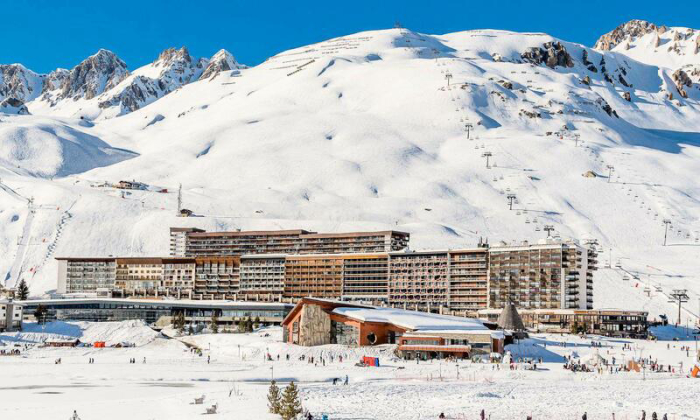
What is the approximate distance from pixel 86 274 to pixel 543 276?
95.8 meters

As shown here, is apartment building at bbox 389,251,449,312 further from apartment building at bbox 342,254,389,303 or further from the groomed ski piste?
the groomed ski piste

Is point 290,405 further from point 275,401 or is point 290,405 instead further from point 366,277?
point 366,277

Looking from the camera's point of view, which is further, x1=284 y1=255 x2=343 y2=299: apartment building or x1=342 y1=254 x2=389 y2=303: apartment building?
x1=284 y1=255 x2=343 y2=299: apartment building

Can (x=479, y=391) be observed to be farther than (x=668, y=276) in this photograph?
No

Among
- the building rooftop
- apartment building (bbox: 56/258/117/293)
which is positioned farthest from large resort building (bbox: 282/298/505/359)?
apartment building (bbox: 56/258/117/293)

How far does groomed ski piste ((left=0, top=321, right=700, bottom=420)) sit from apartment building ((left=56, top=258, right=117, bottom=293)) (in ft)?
229

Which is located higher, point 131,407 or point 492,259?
point 492,259

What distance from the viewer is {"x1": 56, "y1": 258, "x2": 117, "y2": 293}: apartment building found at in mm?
195500

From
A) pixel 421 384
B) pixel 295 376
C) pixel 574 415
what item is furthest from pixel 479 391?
pixel 295 376

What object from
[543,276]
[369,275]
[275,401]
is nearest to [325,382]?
[275,401]

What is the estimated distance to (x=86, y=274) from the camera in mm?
196500

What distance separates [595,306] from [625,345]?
53.1 meters

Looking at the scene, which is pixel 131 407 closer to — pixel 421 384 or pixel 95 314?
pixel 421 384

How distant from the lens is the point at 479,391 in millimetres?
73000
